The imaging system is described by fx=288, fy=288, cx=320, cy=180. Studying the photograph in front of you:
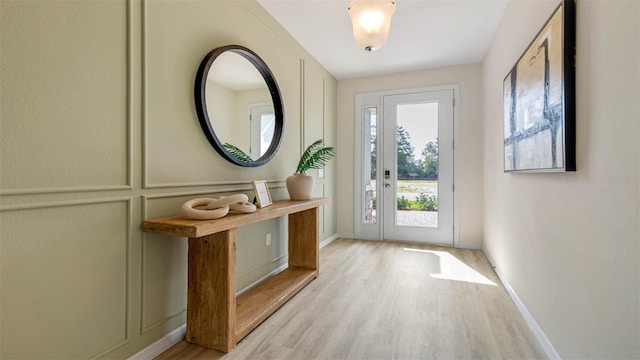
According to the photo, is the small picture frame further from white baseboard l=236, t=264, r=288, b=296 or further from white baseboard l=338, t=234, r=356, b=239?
white baseboard l=338, t=234, r=356, b=239

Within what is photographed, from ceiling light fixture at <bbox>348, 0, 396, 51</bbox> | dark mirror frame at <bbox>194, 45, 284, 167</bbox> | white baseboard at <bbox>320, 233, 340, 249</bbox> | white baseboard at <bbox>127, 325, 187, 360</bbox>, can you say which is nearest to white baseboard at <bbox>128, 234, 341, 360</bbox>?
Answer: white baseboard at <bbox>127, 325, 187, 360</bbox>

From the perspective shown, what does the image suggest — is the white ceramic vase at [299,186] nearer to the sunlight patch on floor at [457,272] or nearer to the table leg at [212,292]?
the table leg at [212,292]

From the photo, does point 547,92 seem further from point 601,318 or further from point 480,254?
point 480,254

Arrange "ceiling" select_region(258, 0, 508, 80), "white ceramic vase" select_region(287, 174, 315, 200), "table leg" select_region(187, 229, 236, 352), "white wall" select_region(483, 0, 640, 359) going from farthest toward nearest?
"white ceramic vase" select_region(287, 174, 315, 200) < "ceiling" select_region(258, 0, 508, 80) < "table leg" select_region(187, 229, 236, 352) < "white wall" select_region(483, 0, 640, 359)

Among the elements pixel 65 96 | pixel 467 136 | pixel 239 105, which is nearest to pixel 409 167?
pixel 467 136

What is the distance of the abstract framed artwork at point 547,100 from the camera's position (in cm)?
133

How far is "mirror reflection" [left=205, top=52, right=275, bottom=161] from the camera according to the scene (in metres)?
2.02

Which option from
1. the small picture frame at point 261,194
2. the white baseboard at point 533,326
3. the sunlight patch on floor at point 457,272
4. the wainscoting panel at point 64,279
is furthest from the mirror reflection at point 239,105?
the white baseboard at point 533,326

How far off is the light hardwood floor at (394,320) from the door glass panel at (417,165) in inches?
42.1

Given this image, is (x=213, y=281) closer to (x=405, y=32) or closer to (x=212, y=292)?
(x=212, y=292)

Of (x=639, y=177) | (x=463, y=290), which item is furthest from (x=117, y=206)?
(x=463, y=290)

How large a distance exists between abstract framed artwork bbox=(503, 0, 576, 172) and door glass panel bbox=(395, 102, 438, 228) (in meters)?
1.81

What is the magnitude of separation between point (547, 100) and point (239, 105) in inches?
78.1

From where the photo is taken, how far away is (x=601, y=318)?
113 cm
